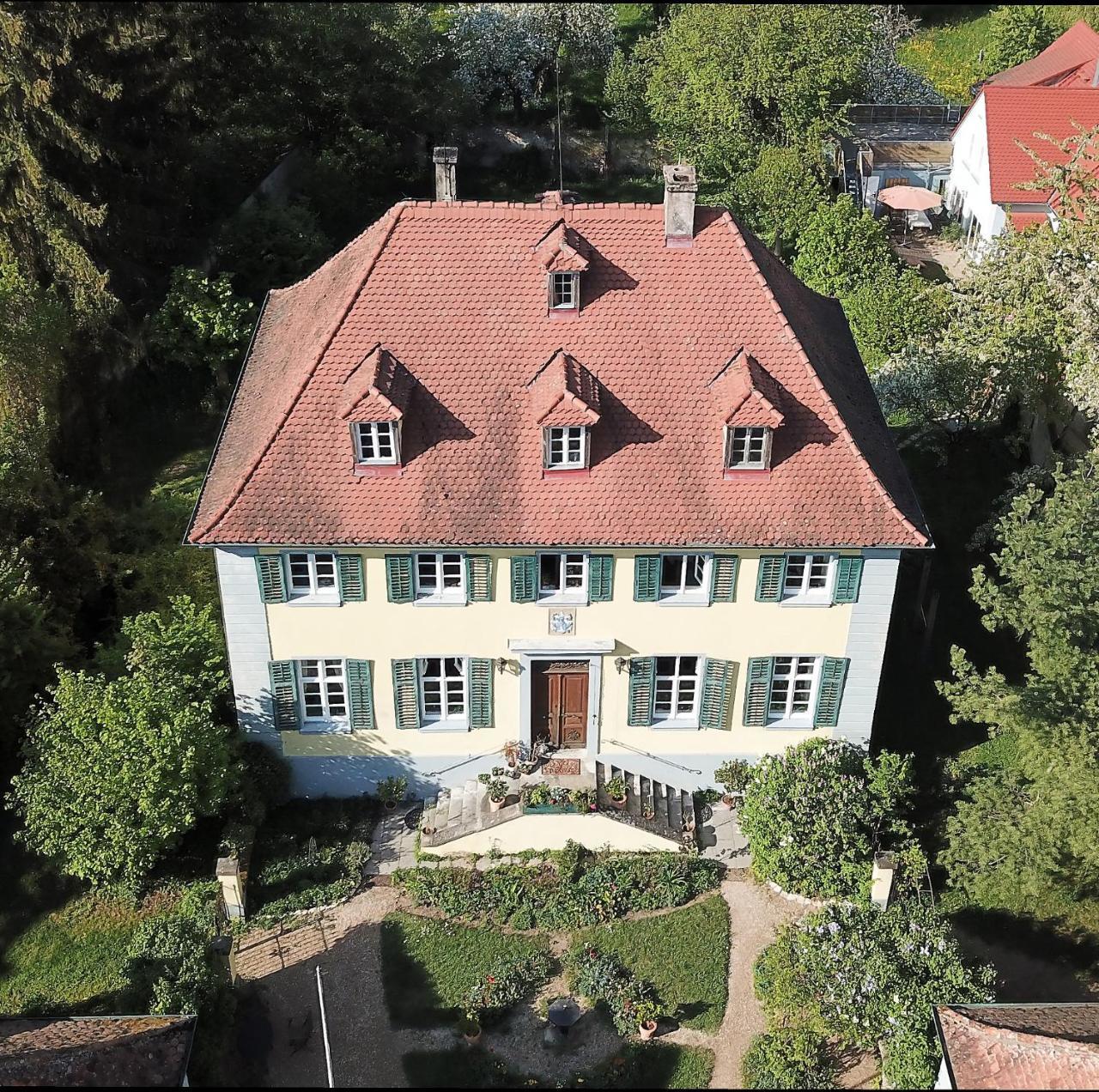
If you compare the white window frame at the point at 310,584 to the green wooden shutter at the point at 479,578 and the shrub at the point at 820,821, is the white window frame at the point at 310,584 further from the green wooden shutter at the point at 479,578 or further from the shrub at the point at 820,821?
the shrub at the point at 820,821

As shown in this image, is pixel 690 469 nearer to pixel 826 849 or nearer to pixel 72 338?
pixel 826 849

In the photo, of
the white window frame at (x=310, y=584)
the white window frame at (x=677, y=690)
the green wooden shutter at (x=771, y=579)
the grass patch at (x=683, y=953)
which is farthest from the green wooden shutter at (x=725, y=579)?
the white window frame at (x=310, y=584)

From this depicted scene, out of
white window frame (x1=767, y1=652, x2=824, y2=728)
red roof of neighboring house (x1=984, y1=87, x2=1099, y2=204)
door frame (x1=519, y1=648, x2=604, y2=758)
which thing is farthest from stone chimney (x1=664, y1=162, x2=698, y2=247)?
red roof of neighboring house (x1=984, y1=87, x2=1099, y2=204)

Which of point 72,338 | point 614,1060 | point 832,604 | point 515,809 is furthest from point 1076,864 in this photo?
point 72,338

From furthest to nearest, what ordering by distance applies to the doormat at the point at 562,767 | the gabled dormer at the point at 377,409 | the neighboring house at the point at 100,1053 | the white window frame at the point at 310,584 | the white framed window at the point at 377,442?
1. the doormat at the point at 562,767
2. the white window frame at the point at 310,584
3. the white framed window at the point at 377,442
4. the gabled dormer at the point at 377,409
5. the neighboring house at the point at 100,1053

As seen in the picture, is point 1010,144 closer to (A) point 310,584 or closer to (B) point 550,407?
(B) point 550,407

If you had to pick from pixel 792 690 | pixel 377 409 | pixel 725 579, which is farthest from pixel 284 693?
pixel 792 690
